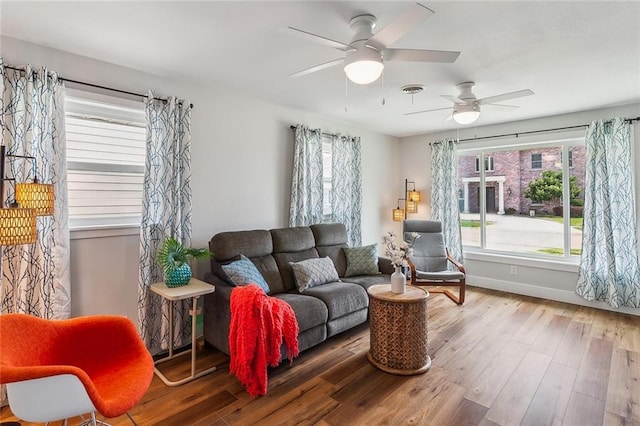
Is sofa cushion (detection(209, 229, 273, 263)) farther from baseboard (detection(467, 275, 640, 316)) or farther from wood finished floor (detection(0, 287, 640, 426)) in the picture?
baseboard (detection(467, 275, 640, 316))

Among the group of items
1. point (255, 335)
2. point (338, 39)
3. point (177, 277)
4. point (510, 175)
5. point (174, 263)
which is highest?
point (338, 39)

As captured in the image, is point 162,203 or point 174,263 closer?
point 174,263

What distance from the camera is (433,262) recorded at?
4617mm

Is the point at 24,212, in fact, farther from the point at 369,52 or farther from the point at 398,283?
the point at 398,283

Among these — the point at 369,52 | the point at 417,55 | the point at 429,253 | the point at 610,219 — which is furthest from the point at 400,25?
the point at 610,219

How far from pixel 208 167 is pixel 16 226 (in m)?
1.80

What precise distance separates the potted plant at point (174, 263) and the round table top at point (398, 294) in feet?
5.07

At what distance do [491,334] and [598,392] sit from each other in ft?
3.31

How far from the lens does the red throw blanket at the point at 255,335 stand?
7.45ft

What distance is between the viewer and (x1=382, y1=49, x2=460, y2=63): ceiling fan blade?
6.36 feet

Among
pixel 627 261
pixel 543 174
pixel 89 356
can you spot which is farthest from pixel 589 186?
pixel 89 356

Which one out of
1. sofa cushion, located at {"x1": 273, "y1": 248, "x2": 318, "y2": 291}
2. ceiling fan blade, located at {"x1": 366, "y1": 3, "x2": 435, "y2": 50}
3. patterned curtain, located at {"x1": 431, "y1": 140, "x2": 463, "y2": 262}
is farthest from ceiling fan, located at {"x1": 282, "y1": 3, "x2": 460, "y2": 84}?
patterned curtain, located at {"x1": 431, "y1": 140, "x2": 463, "y2": 262}

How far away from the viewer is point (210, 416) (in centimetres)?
206

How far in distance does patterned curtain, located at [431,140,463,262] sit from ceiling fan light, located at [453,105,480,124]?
205 centimetres
